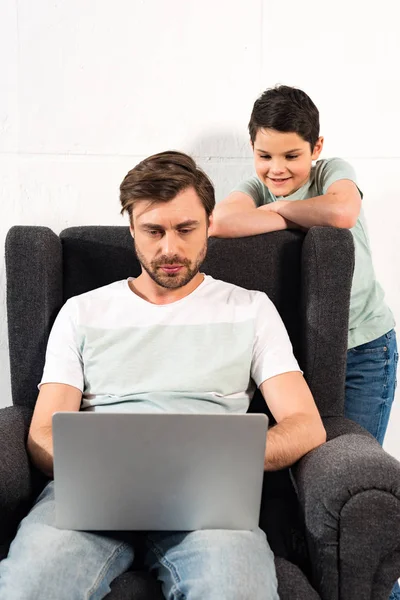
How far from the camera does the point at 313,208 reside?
6.51 feet

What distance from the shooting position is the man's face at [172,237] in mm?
1857

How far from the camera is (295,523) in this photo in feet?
5.62

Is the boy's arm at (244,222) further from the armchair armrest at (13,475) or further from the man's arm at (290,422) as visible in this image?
the armchair armrest at (13,475)

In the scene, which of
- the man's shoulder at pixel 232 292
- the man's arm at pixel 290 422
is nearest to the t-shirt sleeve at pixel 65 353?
the man's shoulder at pixel 232 292

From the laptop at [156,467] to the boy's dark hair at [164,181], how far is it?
27.8 inches

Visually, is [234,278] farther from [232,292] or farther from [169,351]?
[169,351]

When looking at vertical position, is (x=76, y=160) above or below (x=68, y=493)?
above

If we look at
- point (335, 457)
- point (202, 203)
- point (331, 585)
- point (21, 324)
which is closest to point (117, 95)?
point (202, 203)

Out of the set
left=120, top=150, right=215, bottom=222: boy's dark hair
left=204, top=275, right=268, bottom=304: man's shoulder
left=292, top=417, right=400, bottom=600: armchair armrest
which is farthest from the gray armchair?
left=120, top=150, right=215, bottom=222: boy's dark hair

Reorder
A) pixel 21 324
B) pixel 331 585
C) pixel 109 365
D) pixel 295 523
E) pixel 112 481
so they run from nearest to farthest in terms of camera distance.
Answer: pixel 112 481
pixel 331 585
pixel 295 523
pixel 109 365
pixel 21 324

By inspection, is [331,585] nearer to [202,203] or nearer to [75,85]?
[202,203]

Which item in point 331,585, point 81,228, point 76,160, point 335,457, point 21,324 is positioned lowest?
point 331,585

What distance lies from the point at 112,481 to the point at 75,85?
1.43 m

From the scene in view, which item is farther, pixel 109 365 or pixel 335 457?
pixel 109 365
